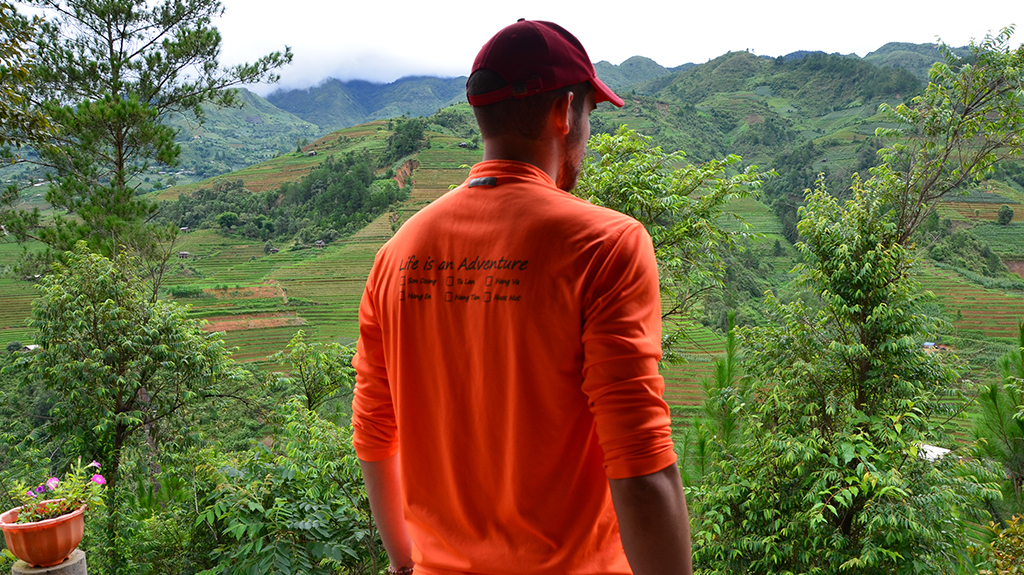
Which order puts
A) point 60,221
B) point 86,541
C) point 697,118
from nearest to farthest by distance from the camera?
point 86,541 → point 60,221 → point 697,118

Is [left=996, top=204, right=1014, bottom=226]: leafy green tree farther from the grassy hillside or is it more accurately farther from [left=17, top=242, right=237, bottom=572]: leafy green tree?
[left=17, top=242, right=237, bottom=572]: leafy green tree

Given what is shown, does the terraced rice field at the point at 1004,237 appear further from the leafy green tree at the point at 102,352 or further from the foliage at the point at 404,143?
the leafy green tree at the point at 102,352

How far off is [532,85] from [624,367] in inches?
13.0

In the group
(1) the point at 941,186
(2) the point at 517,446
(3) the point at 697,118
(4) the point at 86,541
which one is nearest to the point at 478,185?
(2) the point at 517,446

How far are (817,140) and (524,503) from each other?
1775 inches

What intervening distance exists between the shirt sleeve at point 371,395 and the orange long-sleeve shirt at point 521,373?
100mm

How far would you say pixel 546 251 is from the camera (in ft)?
1.86

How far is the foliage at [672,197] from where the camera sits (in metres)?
5.47

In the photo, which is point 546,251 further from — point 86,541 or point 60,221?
point 60,221

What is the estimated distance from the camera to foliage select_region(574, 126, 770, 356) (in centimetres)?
547

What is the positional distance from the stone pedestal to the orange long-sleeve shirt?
2.55 meters

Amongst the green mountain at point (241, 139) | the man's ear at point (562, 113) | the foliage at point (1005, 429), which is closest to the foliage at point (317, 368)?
the man's ear at point (562, 113)

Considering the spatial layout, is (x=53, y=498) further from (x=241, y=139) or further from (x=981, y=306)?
(x=241, y=139)

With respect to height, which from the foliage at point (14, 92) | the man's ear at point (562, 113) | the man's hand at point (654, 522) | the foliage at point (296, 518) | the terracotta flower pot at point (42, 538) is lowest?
the terracotta flower pot at point (42, 538)
